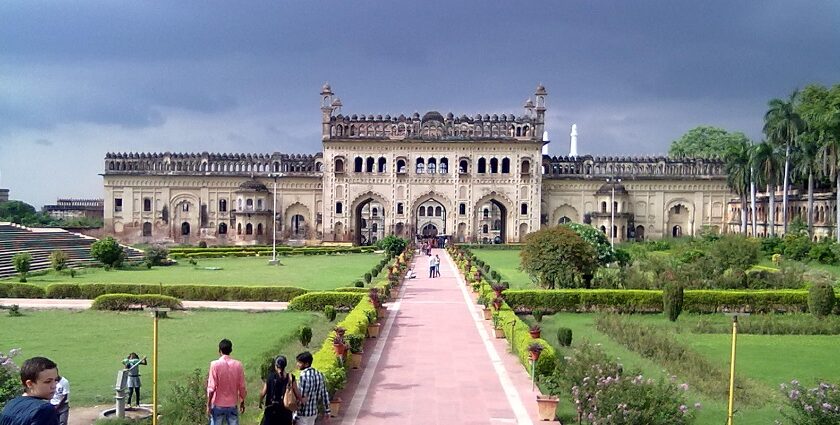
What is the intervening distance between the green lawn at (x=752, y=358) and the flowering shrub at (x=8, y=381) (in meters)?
5.69

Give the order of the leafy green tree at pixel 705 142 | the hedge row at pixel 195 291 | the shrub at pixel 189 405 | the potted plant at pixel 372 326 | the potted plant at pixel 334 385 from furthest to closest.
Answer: the leafy green tree at pixel 705 142, the hedge row at pixel 195 291, the potted plant at pixel 372 326, the potted plant at pixel 334 385, the shrub at pixel 189 405

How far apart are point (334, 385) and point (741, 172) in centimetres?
3678

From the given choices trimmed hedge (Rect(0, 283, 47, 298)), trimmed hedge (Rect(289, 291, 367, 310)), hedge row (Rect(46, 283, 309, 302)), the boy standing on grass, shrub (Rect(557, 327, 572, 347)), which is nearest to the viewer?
the boy standing on grass

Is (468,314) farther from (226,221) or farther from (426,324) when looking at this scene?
(226,221)

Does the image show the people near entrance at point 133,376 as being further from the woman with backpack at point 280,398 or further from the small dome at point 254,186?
the small dome at point 254,186

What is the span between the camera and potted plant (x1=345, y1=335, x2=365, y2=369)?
10266 millimetres

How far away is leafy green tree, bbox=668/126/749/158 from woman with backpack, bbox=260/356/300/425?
54.8m

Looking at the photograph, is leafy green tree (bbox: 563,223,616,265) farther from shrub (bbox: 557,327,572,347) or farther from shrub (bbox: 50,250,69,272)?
shrub (bbox: 50,250,69,272)

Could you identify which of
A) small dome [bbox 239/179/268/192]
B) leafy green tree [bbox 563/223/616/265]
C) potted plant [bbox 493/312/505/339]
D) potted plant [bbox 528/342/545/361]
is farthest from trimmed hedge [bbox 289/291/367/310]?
small dome [bbox 239/179/268/192]

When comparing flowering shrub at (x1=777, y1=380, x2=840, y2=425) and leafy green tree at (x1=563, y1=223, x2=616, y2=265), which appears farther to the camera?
leafy green tree at (x1=563, y1=223, x2=616, y2=265)

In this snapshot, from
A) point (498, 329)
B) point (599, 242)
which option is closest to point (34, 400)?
Result: point (498, 329)

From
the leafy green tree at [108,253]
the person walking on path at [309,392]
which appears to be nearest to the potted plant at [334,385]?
the person walking on path at [309,392]

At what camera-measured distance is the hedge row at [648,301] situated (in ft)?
55.9

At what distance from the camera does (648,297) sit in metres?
17.1
